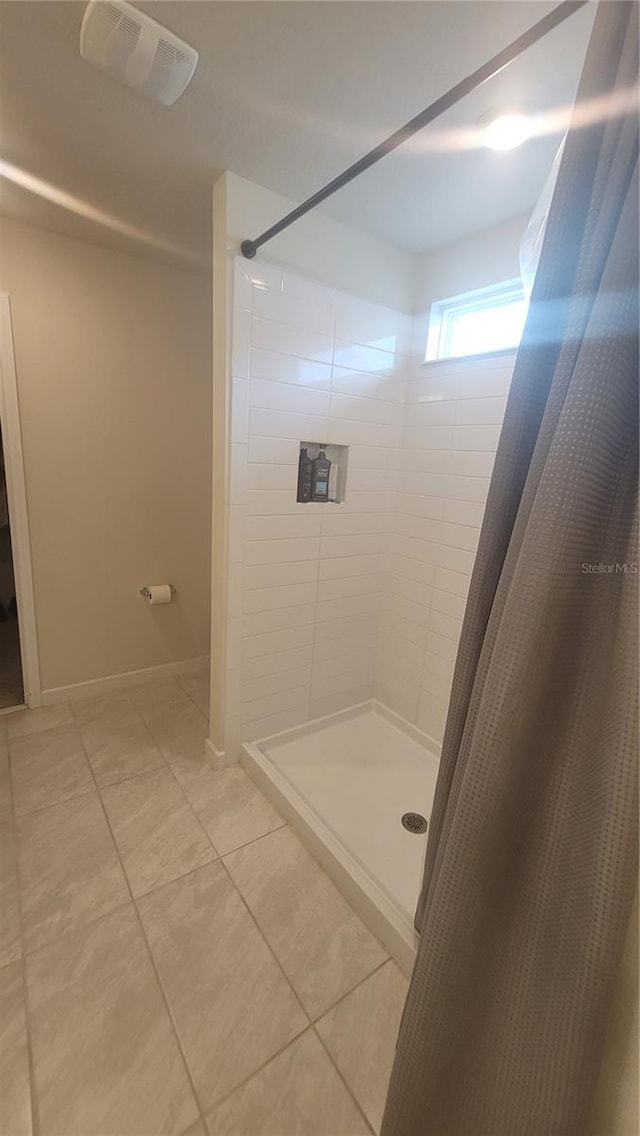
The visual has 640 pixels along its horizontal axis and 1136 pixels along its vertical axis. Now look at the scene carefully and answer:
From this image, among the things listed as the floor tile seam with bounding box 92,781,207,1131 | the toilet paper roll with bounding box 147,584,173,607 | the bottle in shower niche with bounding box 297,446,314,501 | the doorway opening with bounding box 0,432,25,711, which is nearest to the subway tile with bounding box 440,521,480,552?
the bottle in shower niche with bounding box 297,446,314,501

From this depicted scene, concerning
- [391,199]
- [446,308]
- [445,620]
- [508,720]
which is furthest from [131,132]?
[445,620]

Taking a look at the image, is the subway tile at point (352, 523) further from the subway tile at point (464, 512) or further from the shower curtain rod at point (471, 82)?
the shower curtain rod at point (471, 82)

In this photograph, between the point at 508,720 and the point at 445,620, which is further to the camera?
the point at 445,620

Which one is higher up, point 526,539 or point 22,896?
point 526,539

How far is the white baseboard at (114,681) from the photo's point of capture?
2.34m

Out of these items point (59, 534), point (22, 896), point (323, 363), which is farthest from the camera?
point (59, 534)

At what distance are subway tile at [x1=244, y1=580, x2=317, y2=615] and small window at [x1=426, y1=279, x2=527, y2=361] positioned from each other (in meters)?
1.26

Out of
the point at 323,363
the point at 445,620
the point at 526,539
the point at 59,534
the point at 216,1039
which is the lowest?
the point at 216,1039

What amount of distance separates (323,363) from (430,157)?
0.72 m

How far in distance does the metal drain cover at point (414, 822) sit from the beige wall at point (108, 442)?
1677mm

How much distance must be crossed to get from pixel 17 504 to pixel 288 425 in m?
1.40

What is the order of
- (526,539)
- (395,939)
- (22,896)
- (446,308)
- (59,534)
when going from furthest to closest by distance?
(59,534) → (446,308) → (22,896) → (395,939) → (526,539)

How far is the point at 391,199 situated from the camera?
157 centimetres

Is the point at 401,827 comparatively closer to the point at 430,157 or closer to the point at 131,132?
the point at 430,157
